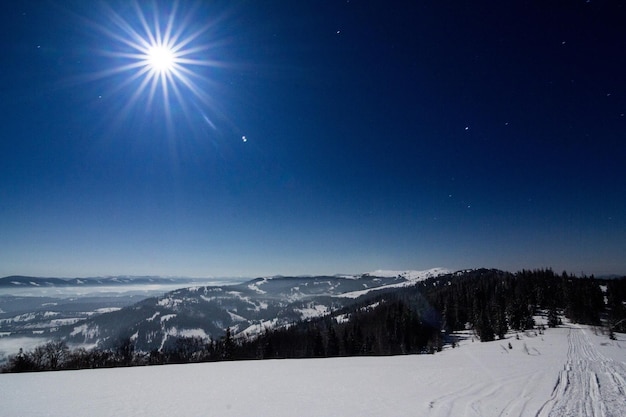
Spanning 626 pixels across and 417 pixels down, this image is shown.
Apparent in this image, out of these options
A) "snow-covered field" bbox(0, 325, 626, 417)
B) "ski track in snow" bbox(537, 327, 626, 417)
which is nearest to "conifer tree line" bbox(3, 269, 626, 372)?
"snow-covered field" bbox(0, 325, 626, 417)

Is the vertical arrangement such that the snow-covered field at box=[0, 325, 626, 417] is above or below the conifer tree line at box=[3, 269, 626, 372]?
above

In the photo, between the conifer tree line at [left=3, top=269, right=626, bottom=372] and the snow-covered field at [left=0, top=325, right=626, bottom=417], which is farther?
the conifer tree line at [left=3, top=269, right=626, bottom=372]

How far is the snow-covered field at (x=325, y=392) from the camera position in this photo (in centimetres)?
1041

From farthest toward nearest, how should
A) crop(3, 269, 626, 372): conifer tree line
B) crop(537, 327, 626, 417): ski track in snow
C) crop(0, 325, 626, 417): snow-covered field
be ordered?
crop(3, 269, 626, 372): conifer tree line, crop(537, 327, 626, 417): ski track in snow, crop(0, 325, 626, 417): snow-covered field

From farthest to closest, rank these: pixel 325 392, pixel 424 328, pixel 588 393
→ pixel 424 328 → pixel 588 393 → pixel 325 392

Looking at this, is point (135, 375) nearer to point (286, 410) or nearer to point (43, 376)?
point (43, 376)

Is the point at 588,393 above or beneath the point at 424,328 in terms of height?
above

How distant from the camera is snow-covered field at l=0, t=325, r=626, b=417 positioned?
34.1 ft

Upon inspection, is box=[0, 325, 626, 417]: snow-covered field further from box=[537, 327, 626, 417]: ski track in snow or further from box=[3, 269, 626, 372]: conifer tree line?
box=[3, 269, 626, 372]: conifer tree line

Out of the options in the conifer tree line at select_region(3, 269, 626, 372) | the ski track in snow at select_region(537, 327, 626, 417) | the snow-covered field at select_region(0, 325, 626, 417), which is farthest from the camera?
the conifer tree line at select_region(3, 269, 626, 372)

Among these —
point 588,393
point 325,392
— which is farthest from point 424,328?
point 325,392

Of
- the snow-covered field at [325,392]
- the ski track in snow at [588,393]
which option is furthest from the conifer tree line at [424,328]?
the ski track in snow at [588,393]

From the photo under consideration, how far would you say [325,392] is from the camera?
12578 mm

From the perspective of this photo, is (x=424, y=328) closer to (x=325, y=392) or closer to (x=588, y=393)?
(x=588, y=393)
